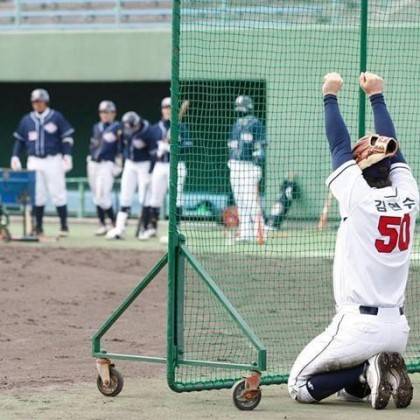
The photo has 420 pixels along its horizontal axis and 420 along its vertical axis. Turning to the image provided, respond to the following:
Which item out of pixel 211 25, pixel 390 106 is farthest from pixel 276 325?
pixel 211 25

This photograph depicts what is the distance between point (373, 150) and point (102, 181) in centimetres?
1268

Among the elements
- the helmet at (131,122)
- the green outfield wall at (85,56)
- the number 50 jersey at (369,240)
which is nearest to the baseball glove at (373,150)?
the number 50 jersey at (369,240)

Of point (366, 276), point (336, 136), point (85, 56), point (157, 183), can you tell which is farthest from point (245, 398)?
point (85, 56)

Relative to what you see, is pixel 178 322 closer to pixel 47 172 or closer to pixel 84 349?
pixel 84 349

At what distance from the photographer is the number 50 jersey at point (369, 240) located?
6691mm

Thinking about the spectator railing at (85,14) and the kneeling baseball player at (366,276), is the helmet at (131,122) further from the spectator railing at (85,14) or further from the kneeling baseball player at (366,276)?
the kneeling baseball player at (366,276)

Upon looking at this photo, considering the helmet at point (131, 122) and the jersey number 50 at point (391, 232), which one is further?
the helmet at point (131, 122)

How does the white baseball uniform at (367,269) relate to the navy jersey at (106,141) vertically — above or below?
above

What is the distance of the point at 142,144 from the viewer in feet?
60.4

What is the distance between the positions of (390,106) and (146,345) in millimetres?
2451

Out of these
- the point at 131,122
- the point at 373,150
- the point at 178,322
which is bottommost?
the point at 178,322

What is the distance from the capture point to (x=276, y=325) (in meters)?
9.96

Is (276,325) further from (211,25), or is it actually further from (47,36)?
(47,36)

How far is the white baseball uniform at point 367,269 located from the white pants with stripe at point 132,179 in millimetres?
11771
